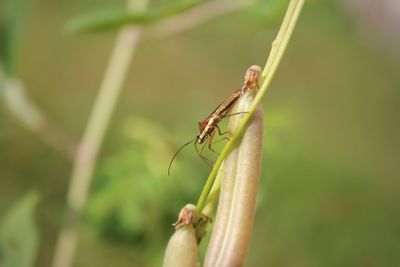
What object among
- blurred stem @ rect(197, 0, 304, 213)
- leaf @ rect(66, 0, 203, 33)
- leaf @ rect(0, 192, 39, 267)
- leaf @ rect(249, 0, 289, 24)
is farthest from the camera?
leaf @ rect(249, 0, 289, 24)

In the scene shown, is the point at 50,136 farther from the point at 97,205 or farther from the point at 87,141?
the point at 97,205

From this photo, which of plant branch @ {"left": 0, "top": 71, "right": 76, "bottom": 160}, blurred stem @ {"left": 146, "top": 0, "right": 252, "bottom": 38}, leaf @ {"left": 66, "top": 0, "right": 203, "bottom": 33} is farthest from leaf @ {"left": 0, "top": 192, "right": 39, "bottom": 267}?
blurred stem @ {"left": 146, "top": 0, "right": 252, "bottom": 38}

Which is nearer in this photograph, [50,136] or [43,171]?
[50,136]

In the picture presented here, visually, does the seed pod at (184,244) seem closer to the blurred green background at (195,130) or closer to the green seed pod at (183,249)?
the green seed pod at (183,249)

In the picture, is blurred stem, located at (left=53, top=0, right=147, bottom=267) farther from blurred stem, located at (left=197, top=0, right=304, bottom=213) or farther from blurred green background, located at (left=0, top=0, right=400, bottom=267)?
blurred stem, located at (left=197, top=0, right=304, bottom=213)

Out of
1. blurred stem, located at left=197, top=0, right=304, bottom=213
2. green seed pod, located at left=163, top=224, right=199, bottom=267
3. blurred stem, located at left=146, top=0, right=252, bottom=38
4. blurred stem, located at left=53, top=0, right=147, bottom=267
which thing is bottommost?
green seed pod, located at left=163, top=224, right=199, bottom=267

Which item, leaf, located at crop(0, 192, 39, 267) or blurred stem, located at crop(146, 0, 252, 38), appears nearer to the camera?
leaf, located at crop(0, 192, 39, 267)

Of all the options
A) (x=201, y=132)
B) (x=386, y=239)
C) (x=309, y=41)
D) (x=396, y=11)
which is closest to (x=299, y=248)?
(x=386, y=239)
